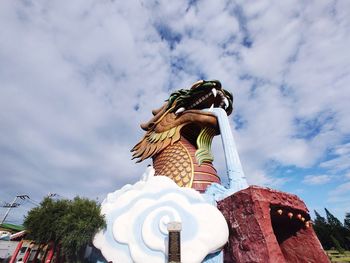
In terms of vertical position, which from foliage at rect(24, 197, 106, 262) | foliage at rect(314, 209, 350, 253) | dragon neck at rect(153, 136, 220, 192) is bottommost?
foliage at rect(24, 197, 106, 262)

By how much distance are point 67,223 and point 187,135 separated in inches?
191

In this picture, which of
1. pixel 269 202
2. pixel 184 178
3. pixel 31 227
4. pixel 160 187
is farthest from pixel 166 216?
pixel 31 227

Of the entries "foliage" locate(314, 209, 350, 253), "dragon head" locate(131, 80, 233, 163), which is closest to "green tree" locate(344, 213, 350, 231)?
"foliage" locate(314, 209, 350, 253)

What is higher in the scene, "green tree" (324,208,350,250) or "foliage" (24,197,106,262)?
"green tree" (324,208,350,250)

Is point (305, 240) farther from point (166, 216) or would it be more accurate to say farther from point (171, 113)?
point (171, 113)

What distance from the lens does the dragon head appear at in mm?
8094

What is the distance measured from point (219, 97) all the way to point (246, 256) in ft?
17.8

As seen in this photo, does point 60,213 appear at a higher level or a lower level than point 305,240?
higher

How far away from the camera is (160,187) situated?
6.27 meters

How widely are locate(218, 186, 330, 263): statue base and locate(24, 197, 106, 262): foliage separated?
135 inches

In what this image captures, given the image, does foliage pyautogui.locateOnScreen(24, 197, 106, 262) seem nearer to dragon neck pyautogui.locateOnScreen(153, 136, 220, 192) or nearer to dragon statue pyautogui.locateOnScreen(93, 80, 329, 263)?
dragon statue pyautogui.locateOnScreen(93, 80, 329, 263)

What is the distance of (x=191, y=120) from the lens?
8.27 meters

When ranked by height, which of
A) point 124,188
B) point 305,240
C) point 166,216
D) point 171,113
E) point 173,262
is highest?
point 171,113

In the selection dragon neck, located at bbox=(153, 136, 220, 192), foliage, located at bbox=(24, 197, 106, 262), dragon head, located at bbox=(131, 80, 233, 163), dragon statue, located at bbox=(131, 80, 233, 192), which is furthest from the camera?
dragon head, located at bbox=(131, 80, 233, 163)
